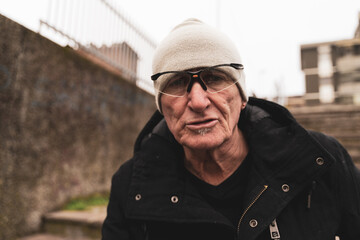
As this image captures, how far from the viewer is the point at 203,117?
4.46 ft

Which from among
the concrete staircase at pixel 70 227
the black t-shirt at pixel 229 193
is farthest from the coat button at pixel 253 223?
the concrete staircase at pixel 70 227

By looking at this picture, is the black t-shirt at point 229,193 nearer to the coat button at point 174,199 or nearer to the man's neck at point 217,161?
the man's neck at point 217,161

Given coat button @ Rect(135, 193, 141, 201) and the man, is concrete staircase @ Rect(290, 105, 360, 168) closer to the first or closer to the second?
the man

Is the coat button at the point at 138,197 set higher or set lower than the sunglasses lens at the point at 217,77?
lower

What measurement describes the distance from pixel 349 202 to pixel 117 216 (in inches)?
51.6

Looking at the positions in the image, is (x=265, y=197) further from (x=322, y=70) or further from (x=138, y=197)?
(x=322, y=70)

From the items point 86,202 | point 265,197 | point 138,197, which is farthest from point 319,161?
point 86,202

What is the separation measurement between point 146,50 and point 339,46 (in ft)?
55.0

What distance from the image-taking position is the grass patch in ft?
10.6

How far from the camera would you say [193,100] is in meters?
1.36

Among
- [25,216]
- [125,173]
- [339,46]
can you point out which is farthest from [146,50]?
[339,46]

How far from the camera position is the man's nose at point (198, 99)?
1.35m

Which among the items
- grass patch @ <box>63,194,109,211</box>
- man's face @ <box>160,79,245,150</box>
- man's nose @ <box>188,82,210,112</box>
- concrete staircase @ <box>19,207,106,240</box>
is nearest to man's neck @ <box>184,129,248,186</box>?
man's face @ <box>160,79,245,150</box>

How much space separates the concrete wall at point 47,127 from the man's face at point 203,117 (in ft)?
6.69
